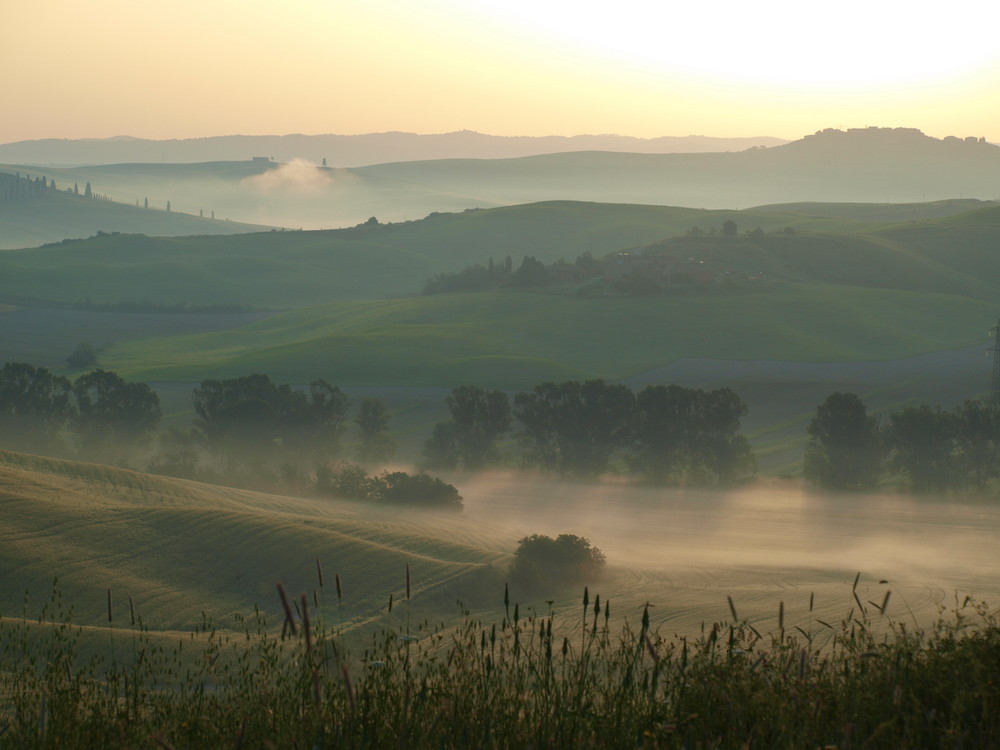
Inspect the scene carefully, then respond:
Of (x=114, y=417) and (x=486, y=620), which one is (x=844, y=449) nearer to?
(x=486, y=620)

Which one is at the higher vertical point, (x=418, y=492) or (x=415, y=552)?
(x=415, y=552)

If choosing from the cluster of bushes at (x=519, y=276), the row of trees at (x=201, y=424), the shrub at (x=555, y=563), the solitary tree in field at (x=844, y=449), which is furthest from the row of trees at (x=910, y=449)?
the cluster of bushes at (x=519, y=276)

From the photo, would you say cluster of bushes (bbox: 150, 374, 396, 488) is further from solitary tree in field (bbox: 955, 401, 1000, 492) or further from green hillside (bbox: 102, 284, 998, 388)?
solitary tree in field (bbox: 955, 401, 1000, 492)

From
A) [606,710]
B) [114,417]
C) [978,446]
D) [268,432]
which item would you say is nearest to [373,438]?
[268,432]

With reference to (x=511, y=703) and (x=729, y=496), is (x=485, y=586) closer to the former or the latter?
(x=511, y=703)

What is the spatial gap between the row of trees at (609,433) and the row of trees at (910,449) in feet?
17.1

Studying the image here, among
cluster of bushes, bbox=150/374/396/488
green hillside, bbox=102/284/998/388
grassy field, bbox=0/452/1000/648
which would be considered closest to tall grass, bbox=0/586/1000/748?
grassy field, bbox=0/452/1000/648

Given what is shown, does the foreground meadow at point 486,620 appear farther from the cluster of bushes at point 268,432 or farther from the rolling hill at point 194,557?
the cluster of bushes at point 268,432

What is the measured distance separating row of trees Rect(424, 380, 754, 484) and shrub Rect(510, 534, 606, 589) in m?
29.4

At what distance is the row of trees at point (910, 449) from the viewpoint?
196 feet

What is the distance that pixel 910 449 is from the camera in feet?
202

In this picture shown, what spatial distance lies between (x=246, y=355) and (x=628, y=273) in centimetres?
5594

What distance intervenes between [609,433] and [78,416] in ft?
120

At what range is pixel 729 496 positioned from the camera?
2243 inches
